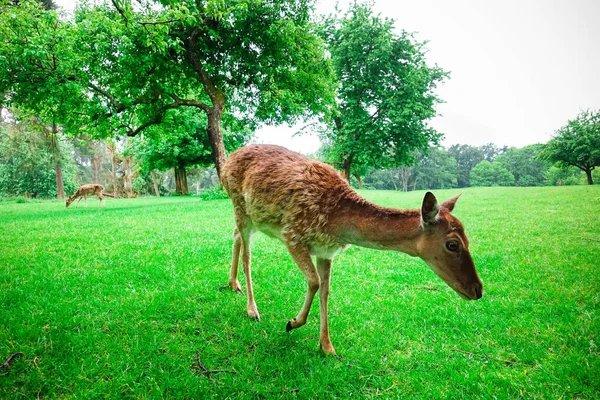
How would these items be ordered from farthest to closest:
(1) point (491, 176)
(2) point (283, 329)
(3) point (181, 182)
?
(1) point (491, 176)
(3) point (181, 182)
(2) point (283, 329)

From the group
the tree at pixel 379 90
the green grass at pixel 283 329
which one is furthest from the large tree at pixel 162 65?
the green grass at pixel 283 329

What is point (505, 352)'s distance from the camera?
3.43 meters

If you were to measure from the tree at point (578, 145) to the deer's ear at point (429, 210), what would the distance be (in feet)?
178

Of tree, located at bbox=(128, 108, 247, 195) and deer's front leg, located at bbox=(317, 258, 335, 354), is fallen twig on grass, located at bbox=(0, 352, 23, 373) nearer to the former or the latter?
deer's front leg, located at bbox=(317, 258, 335, 354)

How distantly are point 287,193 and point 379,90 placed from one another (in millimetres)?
24149

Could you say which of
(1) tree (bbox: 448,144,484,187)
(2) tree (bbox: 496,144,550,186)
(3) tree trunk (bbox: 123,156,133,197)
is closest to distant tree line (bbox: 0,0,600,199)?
(3) tree trunk (bbox: 123,156,133,197)

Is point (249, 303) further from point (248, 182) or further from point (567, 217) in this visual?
point (567, 217)

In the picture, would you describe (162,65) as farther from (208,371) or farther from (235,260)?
(208,371)

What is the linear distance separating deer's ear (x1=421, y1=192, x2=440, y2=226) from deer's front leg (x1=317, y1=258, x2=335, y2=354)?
136cm

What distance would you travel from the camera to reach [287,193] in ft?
12.6

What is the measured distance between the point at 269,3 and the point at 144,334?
17429 millimetres

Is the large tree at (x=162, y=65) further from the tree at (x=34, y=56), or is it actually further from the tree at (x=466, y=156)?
the tree at (x=466, y=156)

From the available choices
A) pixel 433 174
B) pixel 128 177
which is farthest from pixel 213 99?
pixel 433 174

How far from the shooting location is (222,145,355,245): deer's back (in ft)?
12.0
